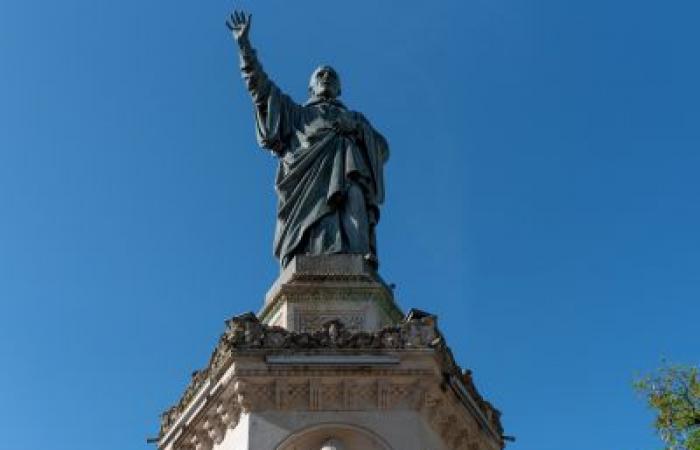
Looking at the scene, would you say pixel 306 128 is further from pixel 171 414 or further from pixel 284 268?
pixel 171 414

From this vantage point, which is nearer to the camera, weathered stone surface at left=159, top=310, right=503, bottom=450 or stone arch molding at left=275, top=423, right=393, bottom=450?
stone arch molding at left=275, top=423, right=393, bottom=450

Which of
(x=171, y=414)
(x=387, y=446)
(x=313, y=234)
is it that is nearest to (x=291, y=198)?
(x=313, y=234)

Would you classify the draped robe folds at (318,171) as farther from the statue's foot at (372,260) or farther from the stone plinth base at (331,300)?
the stone plinth base at (331,300)

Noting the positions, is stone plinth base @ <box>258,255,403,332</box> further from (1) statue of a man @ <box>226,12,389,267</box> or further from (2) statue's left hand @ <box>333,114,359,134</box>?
(2) statue's left hand @ <box>333,114,359,134</box>

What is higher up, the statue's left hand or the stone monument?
the statue's left hand

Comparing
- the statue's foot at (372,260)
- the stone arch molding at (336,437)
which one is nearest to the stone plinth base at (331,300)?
the statue's foot at (372,260)

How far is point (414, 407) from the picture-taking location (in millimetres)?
10992

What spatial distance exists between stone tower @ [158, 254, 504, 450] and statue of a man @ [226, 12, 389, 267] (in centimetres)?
254

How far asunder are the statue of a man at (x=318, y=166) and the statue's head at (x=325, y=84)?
54 mm

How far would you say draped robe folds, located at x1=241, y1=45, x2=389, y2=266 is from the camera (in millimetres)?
13992

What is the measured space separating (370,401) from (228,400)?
153cm

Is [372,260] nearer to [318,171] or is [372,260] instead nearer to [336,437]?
[318,171]

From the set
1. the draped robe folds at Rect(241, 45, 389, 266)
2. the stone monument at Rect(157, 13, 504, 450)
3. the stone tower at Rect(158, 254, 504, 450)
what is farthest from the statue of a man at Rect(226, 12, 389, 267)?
the stone tower at Rect(158, 254, 504, 450)

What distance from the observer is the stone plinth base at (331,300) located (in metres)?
12.5
